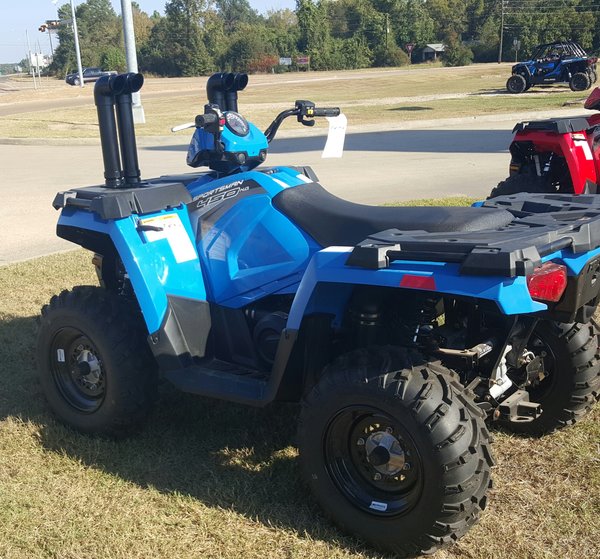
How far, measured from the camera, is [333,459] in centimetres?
291

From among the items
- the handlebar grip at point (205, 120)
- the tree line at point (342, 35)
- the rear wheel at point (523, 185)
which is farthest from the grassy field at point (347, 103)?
the tree line at point (342, 35)

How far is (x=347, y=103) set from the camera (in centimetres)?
3141

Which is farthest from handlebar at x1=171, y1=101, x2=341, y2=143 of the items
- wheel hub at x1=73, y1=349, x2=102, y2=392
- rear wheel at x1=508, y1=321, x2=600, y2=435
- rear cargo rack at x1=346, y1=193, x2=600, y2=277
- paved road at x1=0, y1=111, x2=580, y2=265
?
paved road at x1=0, y1=111, x2=580, y2=265

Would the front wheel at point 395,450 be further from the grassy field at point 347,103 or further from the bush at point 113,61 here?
the bush at point 113,61

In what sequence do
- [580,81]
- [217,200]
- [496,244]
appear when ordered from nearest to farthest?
[496,244], [217,200], [580,81]

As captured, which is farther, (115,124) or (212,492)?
(115,124)

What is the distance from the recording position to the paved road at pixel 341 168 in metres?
9.94

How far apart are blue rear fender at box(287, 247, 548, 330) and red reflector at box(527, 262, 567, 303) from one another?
5 centimetres

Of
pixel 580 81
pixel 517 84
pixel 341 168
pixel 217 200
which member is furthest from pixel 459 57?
pixel 217 200

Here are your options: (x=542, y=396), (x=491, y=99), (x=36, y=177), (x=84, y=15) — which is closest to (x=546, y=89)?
(x=491, y=99)

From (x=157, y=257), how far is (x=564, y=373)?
2.06 metres

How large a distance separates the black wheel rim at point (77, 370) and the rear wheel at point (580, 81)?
32.5 metres

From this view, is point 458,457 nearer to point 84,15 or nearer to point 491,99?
point 491,99

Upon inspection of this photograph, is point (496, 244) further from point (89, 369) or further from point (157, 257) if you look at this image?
point (89, 369)
